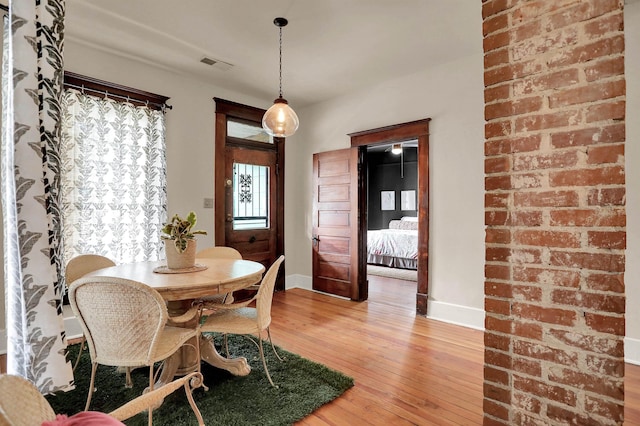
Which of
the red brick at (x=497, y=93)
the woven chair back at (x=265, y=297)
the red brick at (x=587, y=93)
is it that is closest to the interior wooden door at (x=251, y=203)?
the woven chair back at (x=265, y=297)

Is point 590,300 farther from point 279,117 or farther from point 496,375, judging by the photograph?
point 279,117

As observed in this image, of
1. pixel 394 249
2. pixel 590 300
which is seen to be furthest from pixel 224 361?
pixel 394 249

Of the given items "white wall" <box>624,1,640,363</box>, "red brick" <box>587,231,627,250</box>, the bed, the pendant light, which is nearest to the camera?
"red brick" <box>587,231,627,250</box>

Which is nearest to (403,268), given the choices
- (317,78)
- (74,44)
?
(317,78)

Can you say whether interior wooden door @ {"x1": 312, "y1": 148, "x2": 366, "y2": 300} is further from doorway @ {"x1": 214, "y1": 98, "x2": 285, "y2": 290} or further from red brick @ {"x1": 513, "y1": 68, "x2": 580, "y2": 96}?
red brick @ {"x1": 513, "y1": 68, "x2": 580, "y2": 96}

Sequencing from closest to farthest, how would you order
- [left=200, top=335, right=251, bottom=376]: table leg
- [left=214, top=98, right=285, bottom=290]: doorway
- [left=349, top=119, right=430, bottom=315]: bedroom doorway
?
[left=200, top=335, right=251, bottom=376]: table leg → [left=349, top=119, right=430, bottom=315]: bedroom doorway → [left=214, top=98, right=285, bottom=290]: doorway

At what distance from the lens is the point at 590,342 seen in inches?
47.3

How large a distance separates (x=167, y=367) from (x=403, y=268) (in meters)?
4.95

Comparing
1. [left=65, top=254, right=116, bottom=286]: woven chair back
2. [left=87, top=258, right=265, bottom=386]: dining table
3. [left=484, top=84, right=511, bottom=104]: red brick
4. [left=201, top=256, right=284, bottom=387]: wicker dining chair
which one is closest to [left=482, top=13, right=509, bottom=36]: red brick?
[left=484, top=84, right=511, bottom=104]: red brick

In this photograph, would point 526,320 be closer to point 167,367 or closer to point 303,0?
point 167,367

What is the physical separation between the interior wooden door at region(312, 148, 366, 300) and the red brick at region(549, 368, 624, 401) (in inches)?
121

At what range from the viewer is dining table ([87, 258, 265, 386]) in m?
1.95

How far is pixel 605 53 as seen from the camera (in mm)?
1183

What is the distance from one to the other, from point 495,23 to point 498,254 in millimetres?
1023
